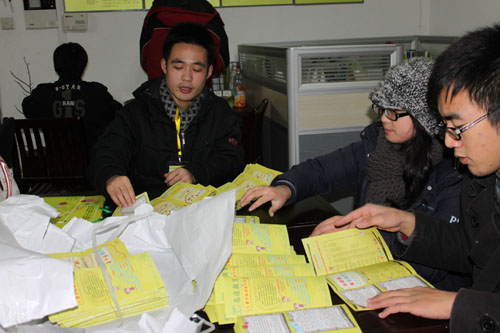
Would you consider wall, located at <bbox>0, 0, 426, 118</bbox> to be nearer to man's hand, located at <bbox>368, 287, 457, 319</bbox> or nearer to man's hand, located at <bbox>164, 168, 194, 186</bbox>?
man's hand, located at <bbox>164, 168, 194, 186</bbox>

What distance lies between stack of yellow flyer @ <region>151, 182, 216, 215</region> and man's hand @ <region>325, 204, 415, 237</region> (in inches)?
17.0

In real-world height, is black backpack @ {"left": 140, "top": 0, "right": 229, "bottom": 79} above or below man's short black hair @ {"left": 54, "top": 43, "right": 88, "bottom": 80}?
above

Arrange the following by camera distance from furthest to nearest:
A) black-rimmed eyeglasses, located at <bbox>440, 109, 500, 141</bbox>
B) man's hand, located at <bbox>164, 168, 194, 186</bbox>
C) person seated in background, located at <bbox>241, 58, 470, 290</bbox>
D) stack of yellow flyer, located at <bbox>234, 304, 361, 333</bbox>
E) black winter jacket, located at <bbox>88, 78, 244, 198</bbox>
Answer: black winter jacket, located at <bbox>88, 78, 244, 198</bbox>
man's hand, located at <bbox>164, 168, 194, 186</bbox>
person seated in background, located at <bbox>241, 58, 470, 290</bbox>
black-rimmed eyeglasses, located at <bbox>440, 109, 500, 141</bbox>
stack of yellow flyer, located at <bbox>234, 304, 361, 333</bbox>

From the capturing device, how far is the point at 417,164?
1332mm

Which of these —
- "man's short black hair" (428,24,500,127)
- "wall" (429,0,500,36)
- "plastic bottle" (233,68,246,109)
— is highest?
"wall" (429,0,500,36)

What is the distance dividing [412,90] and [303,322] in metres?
0.81

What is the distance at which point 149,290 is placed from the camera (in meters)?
0.82

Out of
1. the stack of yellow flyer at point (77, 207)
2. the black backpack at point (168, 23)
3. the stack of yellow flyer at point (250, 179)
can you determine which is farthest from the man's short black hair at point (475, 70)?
the black backpack at point (168, 23)

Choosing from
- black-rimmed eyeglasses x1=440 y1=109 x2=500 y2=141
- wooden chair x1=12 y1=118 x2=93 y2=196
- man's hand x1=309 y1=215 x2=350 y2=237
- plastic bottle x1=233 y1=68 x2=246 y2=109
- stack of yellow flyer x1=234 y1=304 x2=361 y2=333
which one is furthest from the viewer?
plastic bottle x1=233 y1=68 x2=246 y2=109

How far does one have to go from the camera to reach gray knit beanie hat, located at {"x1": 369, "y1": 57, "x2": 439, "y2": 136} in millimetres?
1291

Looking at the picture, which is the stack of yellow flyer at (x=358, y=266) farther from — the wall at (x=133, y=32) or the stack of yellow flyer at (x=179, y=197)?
the wall at (x=133, y=32)

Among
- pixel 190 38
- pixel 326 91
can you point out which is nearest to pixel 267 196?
pixel 190 38

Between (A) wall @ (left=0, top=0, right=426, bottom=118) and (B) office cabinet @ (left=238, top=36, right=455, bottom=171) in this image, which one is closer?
(B) office cabinet @ (left=238, top=36, right=455, bottom=171)

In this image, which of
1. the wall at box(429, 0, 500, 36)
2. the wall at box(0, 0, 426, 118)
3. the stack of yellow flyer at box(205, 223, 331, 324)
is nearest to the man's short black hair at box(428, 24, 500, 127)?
the stack of yellow flyer at box(205, 223, 331, 324)
